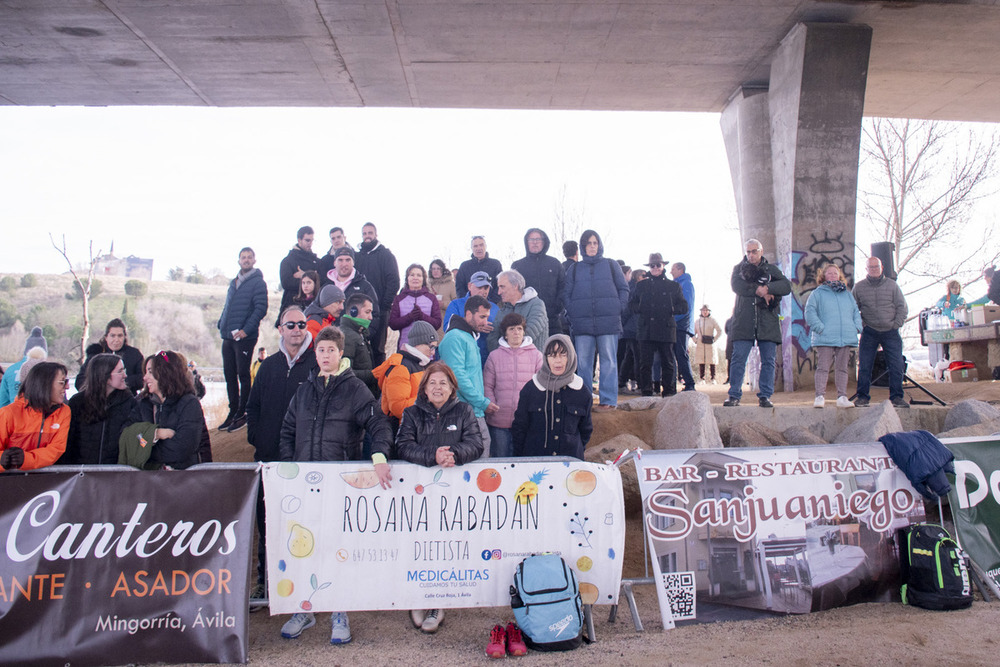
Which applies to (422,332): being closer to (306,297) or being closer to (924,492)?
(306,297)

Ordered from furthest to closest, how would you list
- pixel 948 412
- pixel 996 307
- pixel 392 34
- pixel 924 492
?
pixel 996 307 < pixel 392 34 < pixel 948 412 < pixel 924 492

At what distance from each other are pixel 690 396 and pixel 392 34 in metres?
7.52

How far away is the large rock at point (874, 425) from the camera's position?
7.00 m

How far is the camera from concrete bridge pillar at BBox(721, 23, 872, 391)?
1102 cm

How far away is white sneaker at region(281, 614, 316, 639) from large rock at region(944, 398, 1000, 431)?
6870 mm

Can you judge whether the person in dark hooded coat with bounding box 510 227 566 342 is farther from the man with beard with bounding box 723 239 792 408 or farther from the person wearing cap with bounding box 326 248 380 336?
the man with beard with bounding box 723 239 792 408

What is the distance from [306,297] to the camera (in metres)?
7.70

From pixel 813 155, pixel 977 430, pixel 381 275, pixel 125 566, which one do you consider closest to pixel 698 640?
pixel 125 566

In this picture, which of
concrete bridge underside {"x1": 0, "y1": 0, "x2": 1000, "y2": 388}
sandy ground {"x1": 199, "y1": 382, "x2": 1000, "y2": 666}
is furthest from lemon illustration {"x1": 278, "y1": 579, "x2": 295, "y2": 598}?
concrete bridge underside {"x1": 0, "y1": 0, "x2": 1000, "y2": 388}

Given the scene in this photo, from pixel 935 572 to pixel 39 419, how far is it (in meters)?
6.26

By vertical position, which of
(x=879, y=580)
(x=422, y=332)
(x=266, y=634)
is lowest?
(x=266, y=634)

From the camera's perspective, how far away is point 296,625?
4.60 m

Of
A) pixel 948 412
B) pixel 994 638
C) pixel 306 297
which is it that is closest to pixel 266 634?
pixel 306 297

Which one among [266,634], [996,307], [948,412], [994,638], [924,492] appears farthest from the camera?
[996,307]
